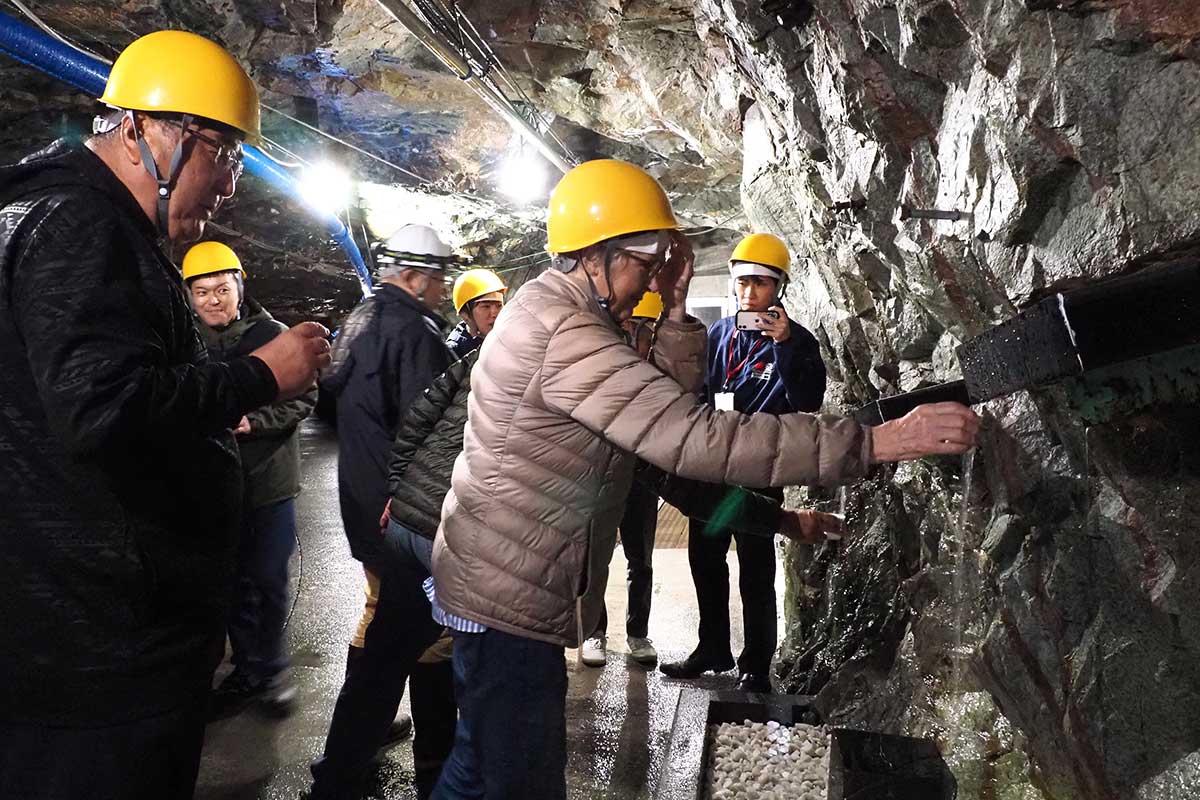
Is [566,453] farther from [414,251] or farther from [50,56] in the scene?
[50,56]

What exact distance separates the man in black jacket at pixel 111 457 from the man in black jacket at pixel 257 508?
8.35ft

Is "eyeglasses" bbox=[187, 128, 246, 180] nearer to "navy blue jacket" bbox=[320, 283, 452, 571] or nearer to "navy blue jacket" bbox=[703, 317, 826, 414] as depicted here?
"navy blue jacket" bbox=[320, 283, 452, 571]

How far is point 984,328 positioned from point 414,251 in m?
2.54

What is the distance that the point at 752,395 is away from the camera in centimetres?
478

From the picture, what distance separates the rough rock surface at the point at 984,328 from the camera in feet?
7.16

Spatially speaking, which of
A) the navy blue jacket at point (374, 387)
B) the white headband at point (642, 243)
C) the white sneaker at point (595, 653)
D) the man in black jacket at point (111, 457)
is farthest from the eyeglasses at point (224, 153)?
the white sneaker at point (595, 653)

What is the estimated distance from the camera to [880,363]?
4.98 metres

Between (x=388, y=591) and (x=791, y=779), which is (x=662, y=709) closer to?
(x=791, y=779)

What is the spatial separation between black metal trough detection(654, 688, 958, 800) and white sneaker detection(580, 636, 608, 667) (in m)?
0.88

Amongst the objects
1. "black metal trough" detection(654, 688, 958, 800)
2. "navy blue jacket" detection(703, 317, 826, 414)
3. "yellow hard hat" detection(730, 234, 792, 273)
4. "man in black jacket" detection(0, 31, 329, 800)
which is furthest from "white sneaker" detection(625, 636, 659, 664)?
"man in black jacket" detection(0, 31, 329, 800)

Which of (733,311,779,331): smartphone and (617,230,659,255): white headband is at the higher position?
(733,311,779,331): smartphone

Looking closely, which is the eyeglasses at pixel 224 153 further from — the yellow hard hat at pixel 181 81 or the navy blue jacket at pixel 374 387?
the navy blue jacket at pixel 374 387

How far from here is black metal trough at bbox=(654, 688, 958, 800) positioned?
291cm

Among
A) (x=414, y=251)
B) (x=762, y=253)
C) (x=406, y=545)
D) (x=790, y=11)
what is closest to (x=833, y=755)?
(x=406, y=545)
